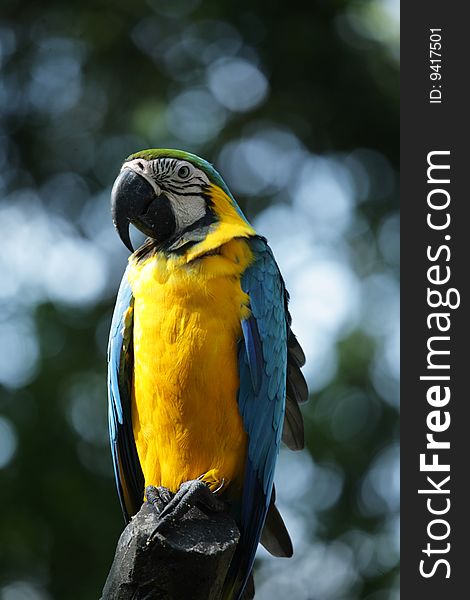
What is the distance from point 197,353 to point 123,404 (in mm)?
394

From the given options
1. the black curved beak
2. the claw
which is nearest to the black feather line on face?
the black curved beak

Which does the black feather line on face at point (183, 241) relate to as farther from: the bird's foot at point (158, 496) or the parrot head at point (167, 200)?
the bird's foot at point (158, 496)

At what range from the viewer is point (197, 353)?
2955 mm

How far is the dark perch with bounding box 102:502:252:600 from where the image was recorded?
7.98ft

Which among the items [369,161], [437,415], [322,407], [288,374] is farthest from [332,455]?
[288,374]

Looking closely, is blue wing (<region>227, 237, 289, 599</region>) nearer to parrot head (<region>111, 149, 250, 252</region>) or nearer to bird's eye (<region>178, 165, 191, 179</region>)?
parrot head (<region>111, 149, 250, 252</region>)

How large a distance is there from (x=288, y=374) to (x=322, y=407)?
186 inches

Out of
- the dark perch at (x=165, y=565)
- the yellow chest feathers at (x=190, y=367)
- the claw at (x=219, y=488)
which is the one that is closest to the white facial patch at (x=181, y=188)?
the yellow chest feathers at (x=190, y=367)

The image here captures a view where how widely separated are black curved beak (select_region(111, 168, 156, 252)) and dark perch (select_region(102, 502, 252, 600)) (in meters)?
1.01

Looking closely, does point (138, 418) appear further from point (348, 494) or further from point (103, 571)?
point (348, 494)

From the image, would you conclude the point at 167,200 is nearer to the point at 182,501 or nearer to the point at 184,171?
the point at 184,171

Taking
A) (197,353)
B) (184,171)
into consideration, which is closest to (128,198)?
(184,171)

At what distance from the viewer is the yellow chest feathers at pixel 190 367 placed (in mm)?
2973

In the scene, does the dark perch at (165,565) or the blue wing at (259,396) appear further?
the blue wing at (259,396)
